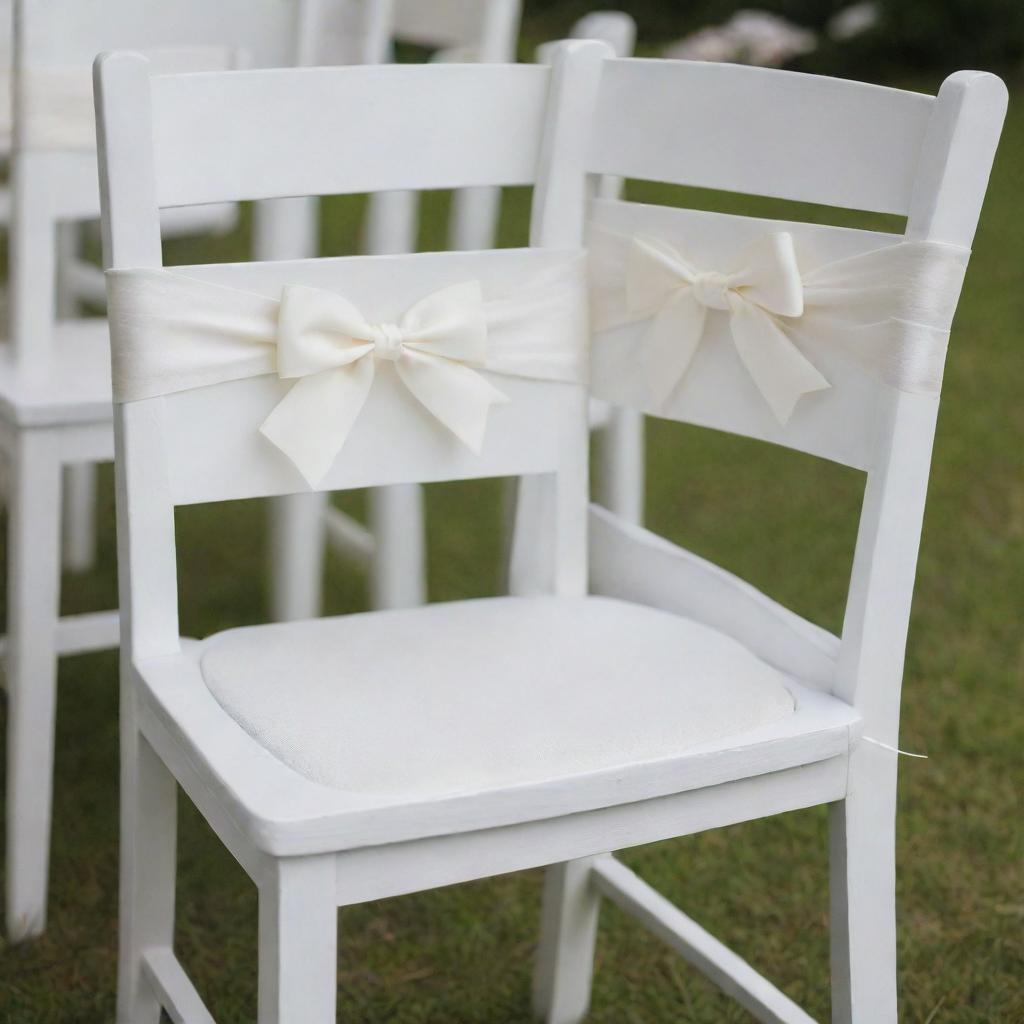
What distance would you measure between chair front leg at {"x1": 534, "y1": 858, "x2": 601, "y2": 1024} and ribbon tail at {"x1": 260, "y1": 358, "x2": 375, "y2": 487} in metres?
0.52

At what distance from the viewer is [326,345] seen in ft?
3.82

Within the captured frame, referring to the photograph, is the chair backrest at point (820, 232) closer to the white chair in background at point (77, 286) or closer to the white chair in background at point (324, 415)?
the white chair in background at point (324, 415)

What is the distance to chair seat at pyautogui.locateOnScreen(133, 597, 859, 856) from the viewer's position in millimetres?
996

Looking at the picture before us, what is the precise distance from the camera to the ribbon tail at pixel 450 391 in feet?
3.98

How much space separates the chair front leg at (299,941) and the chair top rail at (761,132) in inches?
23.8

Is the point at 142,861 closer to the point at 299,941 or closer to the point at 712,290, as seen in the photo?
the point at 299,941

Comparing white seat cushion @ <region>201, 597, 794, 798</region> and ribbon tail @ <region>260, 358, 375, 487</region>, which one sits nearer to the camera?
white seat cushion @ <region>201, 597, 794, 798</region>

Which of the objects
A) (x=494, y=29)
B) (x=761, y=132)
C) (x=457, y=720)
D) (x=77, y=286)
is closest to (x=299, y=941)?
(x=457, y=720)

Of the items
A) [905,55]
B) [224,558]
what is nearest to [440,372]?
[224,558]

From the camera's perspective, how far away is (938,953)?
1.67m

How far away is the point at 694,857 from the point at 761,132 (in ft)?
3.22

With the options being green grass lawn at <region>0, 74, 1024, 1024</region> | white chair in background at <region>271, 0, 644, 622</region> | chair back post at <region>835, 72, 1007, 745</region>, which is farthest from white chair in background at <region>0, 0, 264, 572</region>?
chair back post at <region>835, 72, 1007, 745</region>

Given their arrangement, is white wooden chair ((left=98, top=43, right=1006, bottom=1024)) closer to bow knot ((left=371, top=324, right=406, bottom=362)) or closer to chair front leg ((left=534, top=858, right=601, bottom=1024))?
bow knot ((left=371, top=324, right=406, bottom=362))

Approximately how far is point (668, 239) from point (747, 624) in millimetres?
323
